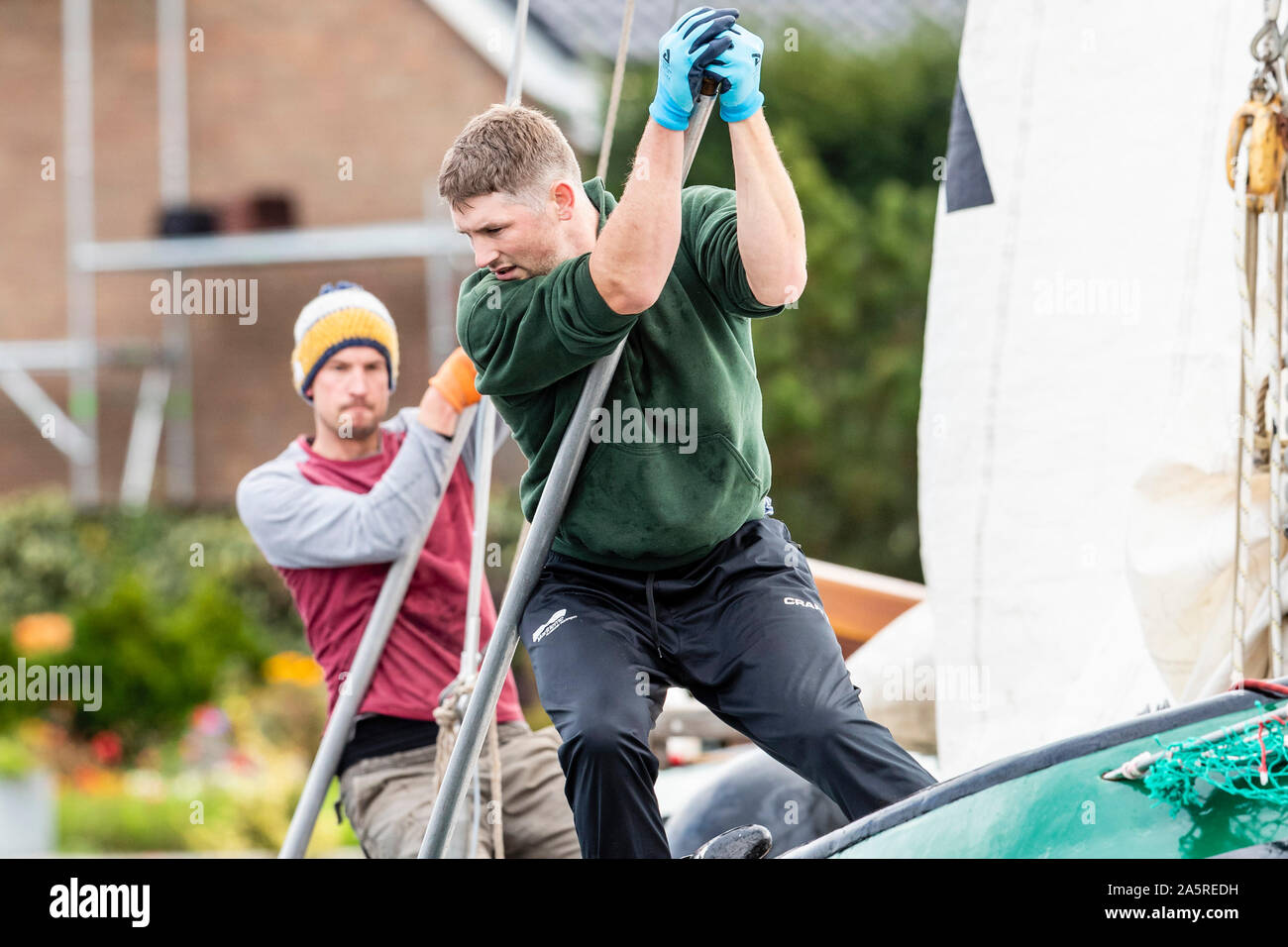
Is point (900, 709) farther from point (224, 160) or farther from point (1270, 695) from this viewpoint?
point (224, 160)

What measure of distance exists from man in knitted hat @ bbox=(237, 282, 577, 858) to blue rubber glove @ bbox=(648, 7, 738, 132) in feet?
3.98

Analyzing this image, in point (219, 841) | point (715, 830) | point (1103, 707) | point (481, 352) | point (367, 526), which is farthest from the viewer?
point (219, 841)

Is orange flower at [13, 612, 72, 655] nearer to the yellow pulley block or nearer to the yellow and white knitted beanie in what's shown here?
the yellow and white knitted beanie

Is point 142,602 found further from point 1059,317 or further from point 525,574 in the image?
point 525,574

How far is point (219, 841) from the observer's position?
7.75m

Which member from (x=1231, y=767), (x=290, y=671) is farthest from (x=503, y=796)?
(x=290, y=671)

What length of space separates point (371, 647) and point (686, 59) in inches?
64.4

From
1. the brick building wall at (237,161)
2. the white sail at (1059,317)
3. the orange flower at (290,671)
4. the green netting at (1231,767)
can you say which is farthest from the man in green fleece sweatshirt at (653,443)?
the brick building wall at (237,161)

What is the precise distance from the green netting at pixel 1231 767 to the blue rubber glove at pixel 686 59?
1067mm

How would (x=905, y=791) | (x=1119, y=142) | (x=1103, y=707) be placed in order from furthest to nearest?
(x=1119, y=142) → (x=1103, y=707) → (x=905, y=791)

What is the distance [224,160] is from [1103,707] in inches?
451

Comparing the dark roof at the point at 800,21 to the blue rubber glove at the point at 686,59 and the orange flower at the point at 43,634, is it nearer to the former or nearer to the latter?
the orange flower at the point at 43,634

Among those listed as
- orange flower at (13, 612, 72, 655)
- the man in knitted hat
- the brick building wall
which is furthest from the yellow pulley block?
the brick building wall
